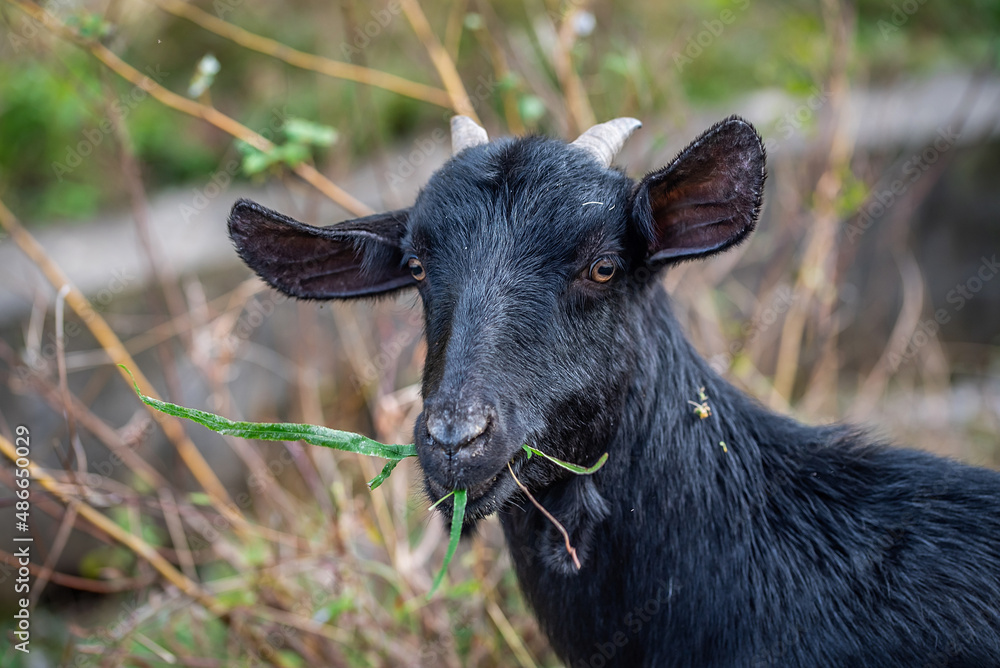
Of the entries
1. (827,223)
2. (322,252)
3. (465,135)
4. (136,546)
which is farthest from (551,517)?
(827,223)

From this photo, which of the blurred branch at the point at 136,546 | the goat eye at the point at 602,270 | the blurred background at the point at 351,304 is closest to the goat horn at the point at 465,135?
the blurred background at the point at 351,304

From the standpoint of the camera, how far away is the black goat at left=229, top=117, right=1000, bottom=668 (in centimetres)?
304

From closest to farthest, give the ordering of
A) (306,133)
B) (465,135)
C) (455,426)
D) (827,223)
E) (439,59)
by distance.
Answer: (455,426) → (465,135) → (306,133) → (439,59) → (827,223)

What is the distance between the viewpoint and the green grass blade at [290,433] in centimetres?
301

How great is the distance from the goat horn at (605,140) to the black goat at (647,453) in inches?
0.7

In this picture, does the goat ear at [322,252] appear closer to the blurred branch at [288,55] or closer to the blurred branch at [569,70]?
the blurred branch at [288,55]

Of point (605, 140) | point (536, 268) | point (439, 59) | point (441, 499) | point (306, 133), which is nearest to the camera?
point (441, 499)

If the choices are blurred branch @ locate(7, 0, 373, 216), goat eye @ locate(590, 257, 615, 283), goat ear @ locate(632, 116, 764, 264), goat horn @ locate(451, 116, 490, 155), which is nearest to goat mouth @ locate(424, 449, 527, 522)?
goat eye @ locate(590, 257, 615, 283)

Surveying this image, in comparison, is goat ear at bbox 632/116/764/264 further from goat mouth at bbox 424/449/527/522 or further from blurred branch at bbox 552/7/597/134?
blurred branch at bbox 552/7/597/134

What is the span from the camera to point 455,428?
2686 millimetres

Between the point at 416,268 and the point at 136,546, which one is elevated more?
the point at 416,268

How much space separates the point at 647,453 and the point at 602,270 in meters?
0.80

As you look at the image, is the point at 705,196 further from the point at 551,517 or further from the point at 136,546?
the point at 136,546

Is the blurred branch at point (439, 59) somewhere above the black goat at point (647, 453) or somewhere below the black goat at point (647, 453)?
above
